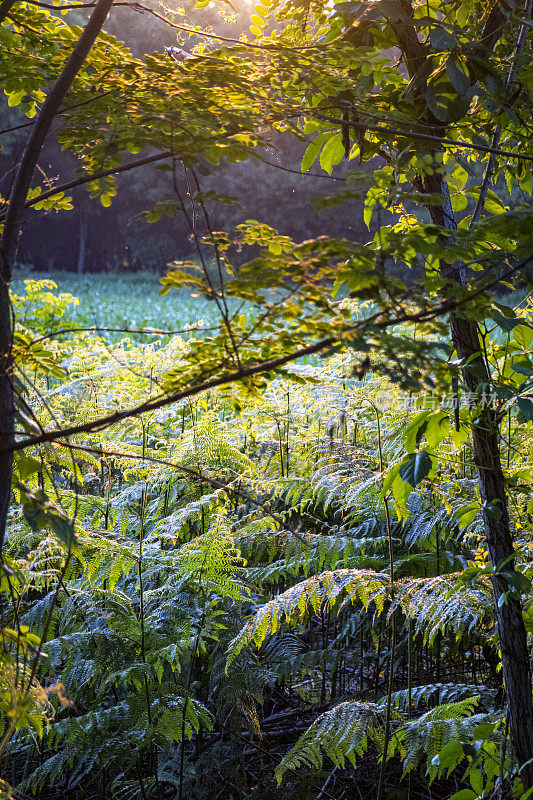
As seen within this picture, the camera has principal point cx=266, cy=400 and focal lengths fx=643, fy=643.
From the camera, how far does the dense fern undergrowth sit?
61.9 inches

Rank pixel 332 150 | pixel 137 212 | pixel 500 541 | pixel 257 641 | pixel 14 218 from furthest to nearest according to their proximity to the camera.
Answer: pixel 137 212 → pixel 257 641 → pixel 332 150 → pixel 500 541 → pixel 14 218

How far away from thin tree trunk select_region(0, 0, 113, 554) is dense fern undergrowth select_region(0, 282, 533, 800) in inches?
5.7

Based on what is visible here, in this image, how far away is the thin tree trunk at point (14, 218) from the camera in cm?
104

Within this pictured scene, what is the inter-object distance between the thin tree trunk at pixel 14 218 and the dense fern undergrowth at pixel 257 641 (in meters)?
0.14

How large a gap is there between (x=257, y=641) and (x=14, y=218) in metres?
1.26

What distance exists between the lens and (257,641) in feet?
5.83

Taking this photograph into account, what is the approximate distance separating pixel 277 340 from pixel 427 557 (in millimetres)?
1355

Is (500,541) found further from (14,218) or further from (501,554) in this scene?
(14,218)

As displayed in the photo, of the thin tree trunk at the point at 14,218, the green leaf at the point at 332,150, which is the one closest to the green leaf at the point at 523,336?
the green leaf at the point at 332,150

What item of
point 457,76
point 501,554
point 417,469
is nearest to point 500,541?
point 501,554

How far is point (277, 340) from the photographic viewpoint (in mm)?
1054

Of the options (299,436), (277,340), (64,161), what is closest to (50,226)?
(64,161)

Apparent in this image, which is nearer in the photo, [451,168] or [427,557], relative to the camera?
[451,168]

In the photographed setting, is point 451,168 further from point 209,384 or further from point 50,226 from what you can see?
point 50,226
